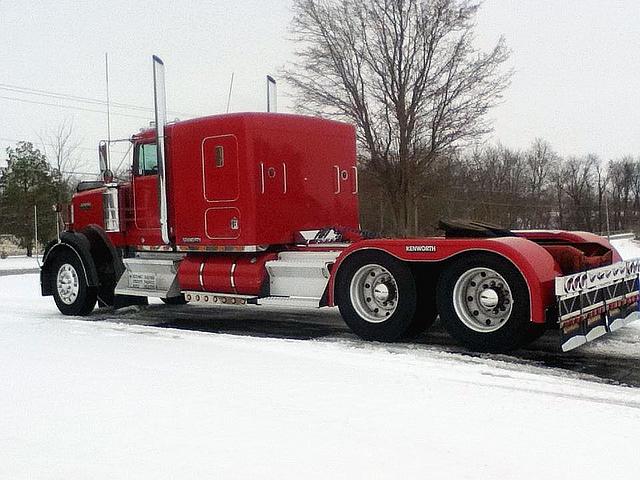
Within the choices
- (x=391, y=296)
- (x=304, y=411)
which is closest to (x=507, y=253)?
(x=391, y=296)

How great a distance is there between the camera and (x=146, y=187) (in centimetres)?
1033

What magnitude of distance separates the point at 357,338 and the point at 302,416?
351cm

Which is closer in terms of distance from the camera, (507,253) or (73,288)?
(507,253)

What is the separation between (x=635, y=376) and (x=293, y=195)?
4.99m

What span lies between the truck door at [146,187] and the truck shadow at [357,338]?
148 cm

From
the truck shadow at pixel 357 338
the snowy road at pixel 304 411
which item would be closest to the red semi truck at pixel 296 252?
the truck shadow at pixel 357 338

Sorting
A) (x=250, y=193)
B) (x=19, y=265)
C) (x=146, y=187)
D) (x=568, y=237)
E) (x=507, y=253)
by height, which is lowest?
(x=19, y=265)

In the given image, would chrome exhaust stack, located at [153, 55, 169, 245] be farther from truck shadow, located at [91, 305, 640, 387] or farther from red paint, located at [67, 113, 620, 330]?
truck shadow, located at [91, 305, 640, 387]

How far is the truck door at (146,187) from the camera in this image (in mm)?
10203

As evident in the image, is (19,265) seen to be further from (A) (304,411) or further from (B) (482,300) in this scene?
(A) (304,411)

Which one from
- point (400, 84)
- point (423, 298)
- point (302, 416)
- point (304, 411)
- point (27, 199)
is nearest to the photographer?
point (302, 416)

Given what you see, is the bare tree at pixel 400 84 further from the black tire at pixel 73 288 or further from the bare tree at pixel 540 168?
the bare tree at pixel 540 168

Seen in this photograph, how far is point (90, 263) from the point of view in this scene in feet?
34.4

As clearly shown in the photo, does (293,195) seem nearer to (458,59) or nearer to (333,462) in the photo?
(333,462)
